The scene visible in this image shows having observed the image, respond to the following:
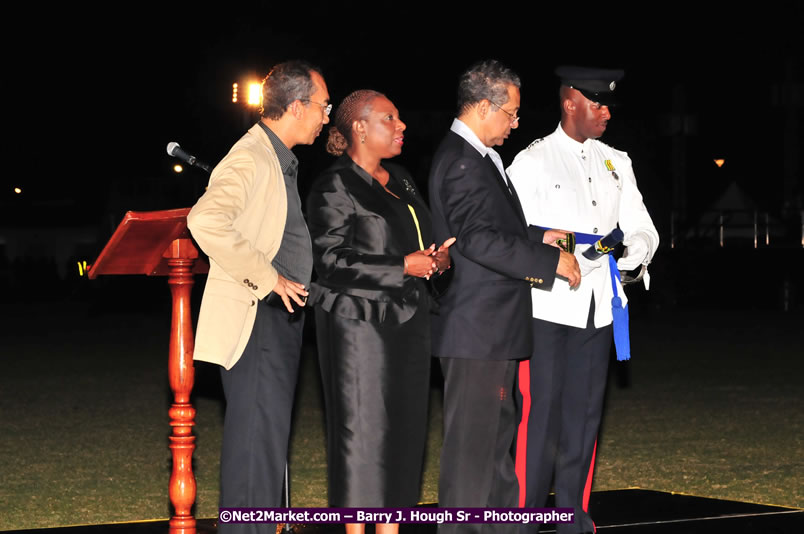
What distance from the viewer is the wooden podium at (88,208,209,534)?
4.60 metres

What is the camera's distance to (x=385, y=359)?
15.6 ft

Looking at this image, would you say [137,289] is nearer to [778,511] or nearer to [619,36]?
[619,36]

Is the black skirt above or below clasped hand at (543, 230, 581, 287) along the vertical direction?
below

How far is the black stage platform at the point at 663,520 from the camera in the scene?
5.69 m

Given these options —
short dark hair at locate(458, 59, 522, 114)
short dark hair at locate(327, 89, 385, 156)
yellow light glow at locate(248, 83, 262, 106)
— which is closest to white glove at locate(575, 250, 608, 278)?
short dark hair at locate(458, 59, 522, 114)

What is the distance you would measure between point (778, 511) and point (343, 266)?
8.87ft

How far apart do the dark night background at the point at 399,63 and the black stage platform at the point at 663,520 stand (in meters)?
12.7

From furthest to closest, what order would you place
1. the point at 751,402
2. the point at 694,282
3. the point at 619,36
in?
1. the point at 694,282
2. the point at 619,36
3. the point at 751,402

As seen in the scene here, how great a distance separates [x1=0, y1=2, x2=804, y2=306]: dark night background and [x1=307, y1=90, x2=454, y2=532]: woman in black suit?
533 inches

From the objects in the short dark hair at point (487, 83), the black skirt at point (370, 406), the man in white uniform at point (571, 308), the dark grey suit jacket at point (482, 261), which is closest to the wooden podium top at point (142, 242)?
the black skirt at point (370, 406)

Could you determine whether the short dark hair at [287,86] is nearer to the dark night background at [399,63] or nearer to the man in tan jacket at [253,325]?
the man in tan jacket at [253,325]

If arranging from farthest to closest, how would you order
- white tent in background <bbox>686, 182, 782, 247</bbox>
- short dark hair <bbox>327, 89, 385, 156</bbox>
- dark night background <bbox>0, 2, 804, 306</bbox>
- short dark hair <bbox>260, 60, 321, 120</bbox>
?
white tent in background <bbox>686, 182, 782, 247</bbox> < dark night background <bbox>0, 2, 804, 306</bbox> < short dark hair <bbox>327, 89, 385, 156</bbox> < short dark hair <bbox>260, 60, 321, 120</bbox>

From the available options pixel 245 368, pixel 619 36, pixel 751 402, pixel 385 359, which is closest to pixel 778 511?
pixel 385 359

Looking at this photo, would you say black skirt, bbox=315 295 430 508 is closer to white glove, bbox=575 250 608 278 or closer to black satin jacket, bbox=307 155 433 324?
black satin jacket, bbox=307 155 433 324
